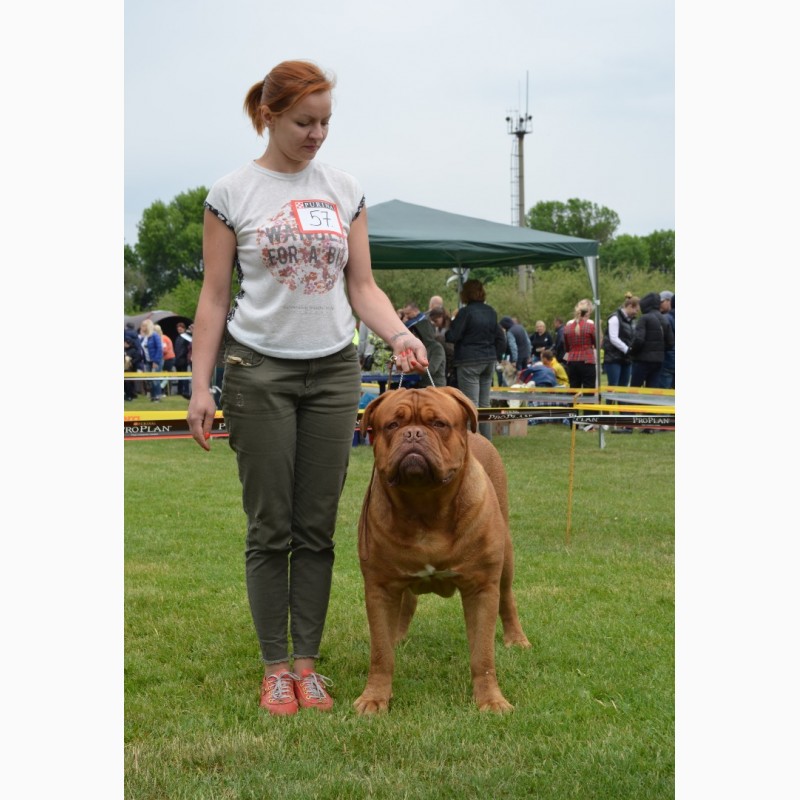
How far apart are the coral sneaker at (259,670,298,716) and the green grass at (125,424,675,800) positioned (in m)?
0.06

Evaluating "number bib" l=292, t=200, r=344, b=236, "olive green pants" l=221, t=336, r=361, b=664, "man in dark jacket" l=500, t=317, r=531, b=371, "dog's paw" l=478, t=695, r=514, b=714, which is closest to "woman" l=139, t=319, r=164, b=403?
"man in dark jacket" l=500, t=317, r=531, b=371

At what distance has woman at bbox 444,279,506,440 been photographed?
479 inches

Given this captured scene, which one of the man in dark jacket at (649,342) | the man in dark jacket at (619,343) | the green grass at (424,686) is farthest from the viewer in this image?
the man in dark jacket at (619,343)

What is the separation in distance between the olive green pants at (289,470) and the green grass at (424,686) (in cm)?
36

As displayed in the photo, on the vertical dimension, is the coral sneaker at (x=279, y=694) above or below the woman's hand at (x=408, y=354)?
below

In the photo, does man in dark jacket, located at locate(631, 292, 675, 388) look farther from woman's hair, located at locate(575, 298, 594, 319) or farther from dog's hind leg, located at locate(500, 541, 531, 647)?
dog's hind leg, located at locate(500, 541, 531, 647)

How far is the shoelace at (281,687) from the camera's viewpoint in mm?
3545

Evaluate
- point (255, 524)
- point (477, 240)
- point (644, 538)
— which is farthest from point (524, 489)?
point (255, 524)

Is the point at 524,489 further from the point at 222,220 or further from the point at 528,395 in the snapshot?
the point at 222,220

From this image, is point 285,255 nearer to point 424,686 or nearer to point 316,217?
point 316,217

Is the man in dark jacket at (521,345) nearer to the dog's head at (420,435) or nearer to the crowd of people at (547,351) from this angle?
the crowd of people at (547,351)

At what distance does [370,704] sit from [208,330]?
148 centimetres

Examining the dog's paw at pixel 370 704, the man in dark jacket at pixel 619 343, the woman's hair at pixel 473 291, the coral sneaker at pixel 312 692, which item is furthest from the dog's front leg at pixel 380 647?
the man in dark jacket at pixel 619 343

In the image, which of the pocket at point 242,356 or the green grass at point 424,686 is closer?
the green grass at point 424,686
